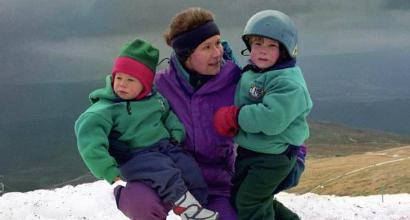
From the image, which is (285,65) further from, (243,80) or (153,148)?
(153,148)

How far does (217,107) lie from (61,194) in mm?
6627

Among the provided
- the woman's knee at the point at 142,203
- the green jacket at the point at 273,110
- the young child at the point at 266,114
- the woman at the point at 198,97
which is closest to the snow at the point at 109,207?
the woman at the point at 198,97

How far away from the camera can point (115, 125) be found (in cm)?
476

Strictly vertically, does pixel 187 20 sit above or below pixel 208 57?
above

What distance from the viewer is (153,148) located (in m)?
4.83

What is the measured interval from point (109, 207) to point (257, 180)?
5192mm

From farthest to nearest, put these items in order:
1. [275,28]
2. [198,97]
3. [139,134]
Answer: [198,97] → [139,134] → [275,28]

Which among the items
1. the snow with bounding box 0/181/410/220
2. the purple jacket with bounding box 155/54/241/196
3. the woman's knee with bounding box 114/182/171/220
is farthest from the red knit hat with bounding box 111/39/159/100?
the snow with bounding box 0/181/410/220

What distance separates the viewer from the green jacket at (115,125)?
442 cm

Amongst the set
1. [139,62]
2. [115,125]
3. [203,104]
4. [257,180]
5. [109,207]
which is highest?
[139,62]

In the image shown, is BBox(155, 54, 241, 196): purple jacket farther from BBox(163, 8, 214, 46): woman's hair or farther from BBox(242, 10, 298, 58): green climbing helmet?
BBox(242, 10, 298, 58): green climbing helmet

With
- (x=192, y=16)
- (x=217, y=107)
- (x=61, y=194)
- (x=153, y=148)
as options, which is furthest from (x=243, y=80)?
(x=61, y=194)

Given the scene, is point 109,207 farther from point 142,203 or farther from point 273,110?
point 273,110

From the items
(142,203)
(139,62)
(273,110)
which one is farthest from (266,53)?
(142,203)
